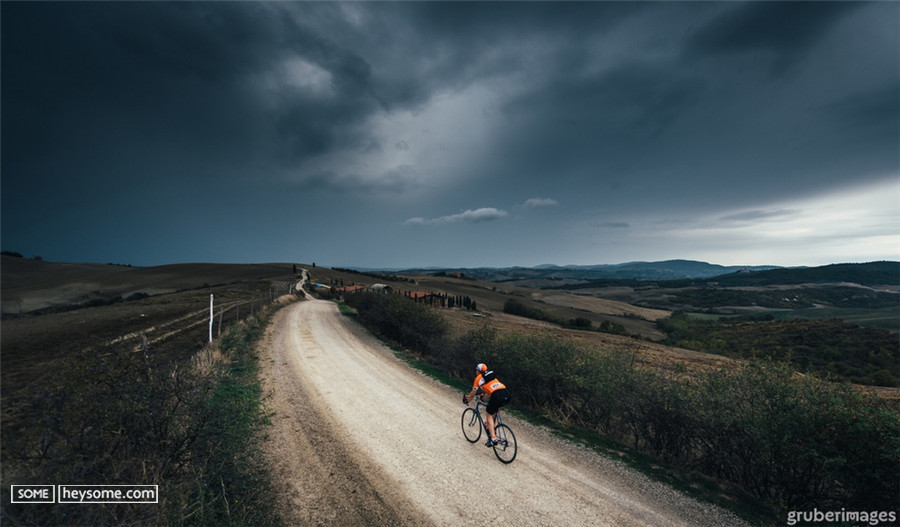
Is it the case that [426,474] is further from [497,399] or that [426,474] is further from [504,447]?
[497,399]

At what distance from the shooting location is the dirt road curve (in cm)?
660

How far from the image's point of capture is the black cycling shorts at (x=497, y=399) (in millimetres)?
8750

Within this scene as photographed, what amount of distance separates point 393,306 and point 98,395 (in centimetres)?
2072

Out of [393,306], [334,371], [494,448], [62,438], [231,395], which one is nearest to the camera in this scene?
[62,438]

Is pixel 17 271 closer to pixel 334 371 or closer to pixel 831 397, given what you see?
pixel 334 371

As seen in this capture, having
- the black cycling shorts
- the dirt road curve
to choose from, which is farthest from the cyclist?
the dirt road curve

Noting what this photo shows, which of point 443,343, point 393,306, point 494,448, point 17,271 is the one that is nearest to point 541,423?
point 494,448

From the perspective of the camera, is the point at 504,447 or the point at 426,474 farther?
the point at 504,447

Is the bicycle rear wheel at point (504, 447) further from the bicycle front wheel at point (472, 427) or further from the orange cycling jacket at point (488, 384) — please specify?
the orange cycling jacket at point (488, 384)

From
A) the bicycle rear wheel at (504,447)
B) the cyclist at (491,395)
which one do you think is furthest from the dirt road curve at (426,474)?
the cyclist at (491,395)

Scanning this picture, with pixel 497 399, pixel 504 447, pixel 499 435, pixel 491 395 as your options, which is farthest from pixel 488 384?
pixel 504 447

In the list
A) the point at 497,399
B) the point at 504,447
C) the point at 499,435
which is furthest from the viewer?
the point at 499,435

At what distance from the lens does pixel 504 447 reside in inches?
352

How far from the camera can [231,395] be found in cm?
1231
